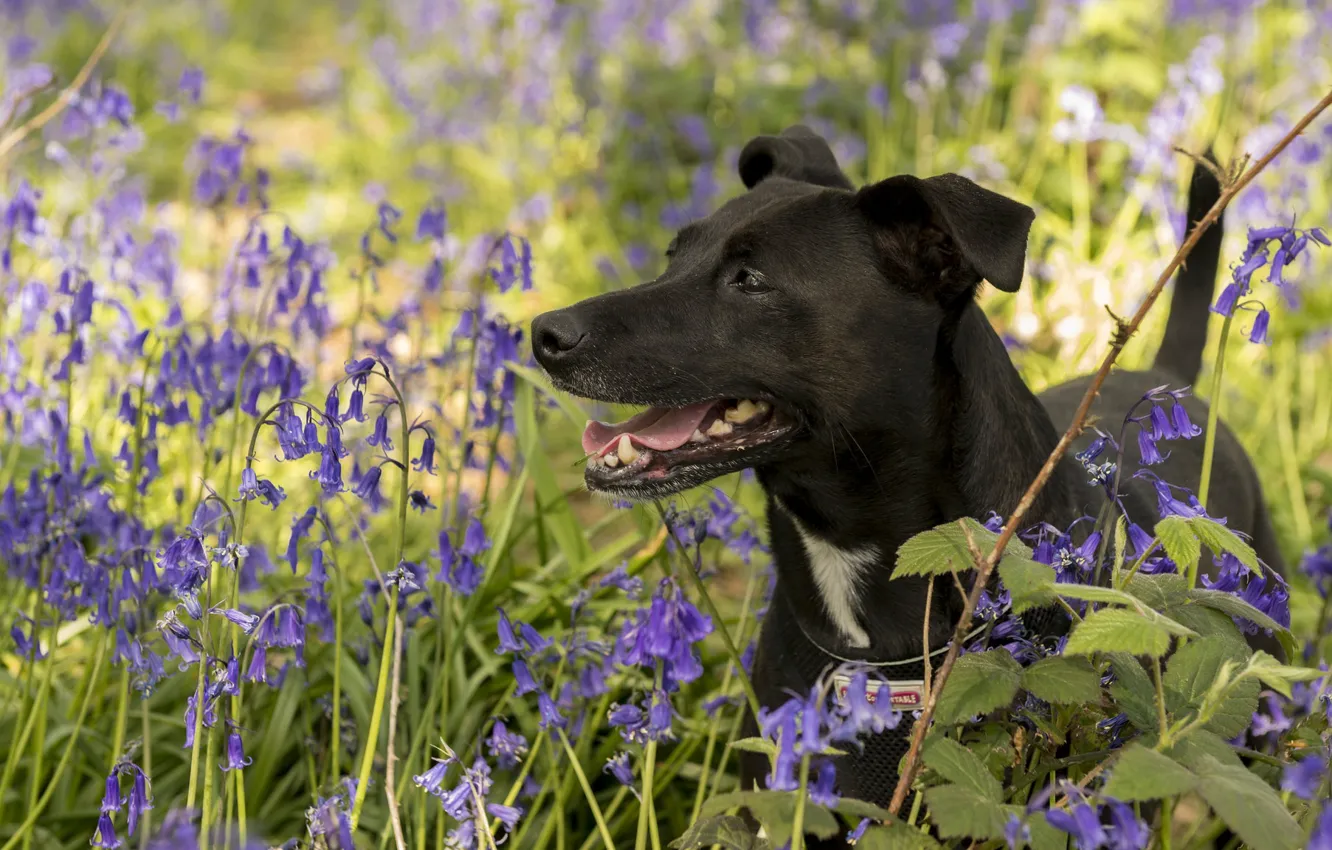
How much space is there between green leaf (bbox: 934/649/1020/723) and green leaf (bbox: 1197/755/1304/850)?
0.27 metres

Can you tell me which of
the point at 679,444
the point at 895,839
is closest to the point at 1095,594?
the point at 895,839

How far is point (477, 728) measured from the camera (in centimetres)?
328

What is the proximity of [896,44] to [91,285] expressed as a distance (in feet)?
17.3

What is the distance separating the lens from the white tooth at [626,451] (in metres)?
2.67

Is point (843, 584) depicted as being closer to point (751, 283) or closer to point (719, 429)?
point (719, 429)

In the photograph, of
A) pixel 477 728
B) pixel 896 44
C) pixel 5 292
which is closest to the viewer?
pixel 477 728

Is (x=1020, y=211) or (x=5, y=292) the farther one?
(x=5, y=292)

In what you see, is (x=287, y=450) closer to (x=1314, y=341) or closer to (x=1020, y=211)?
(x=1020, y=211)

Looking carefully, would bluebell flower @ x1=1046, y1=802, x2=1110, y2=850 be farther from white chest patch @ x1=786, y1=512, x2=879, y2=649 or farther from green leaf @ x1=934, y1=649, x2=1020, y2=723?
white chest patch @ x1=786, y1=512, x2=879, y2=649

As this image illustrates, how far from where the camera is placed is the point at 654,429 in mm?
2762

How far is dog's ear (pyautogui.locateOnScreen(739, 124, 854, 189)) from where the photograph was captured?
3.19 metres

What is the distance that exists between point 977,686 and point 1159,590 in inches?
13.8

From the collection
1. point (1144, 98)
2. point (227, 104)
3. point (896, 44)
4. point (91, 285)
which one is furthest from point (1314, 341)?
point (227, 104)

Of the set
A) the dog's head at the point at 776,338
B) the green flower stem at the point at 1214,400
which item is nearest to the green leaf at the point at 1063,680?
the green flower stem at the point at 1214,400
